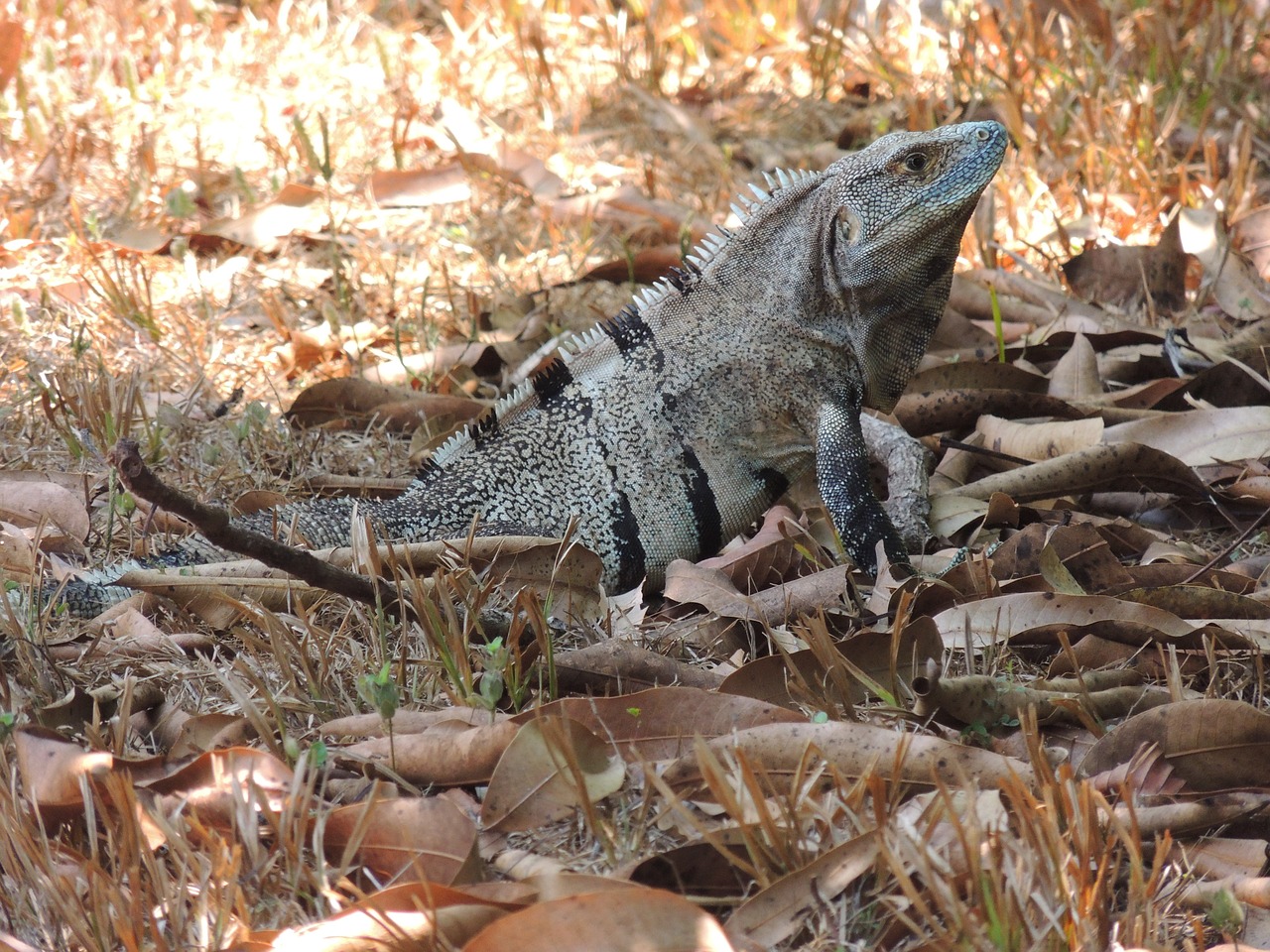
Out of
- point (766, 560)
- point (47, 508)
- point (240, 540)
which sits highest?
point (240, 540)

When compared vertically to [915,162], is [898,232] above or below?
below

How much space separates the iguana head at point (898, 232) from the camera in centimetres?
387

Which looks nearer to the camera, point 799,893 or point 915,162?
point 799,893

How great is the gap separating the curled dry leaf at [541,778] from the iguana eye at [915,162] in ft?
7.39

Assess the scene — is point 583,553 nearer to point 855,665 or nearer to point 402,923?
point 855,665

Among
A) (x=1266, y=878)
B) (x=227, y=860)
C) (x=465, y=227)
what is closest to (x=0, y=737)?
(x=227, y=860)

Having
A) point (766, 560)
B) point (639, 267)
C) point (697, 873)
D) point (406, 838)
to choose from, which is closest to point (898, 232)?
point (766, 560)

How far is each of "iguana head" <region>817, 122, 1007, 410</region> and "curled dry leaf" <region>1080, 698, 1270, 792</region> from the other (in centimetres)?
184

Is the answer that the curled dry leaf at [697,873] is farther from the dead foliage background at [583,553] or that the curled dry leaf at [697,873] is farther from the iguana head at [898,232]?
the iguana head at [898,232]

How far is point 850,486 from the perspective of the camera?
12.5ft

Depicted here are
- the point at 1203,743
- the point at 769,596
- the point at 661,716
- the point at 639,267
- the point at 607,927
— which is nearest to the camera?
the point at 607,927

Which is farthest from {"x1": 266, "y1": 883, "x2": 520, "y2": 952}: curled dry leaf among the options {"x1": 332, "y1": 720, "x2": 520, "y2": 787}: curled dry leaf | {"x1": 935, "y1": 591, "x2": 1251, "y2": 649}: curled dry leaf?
{"x1": 935, "y1": 591, "x2": 1251, "y2": 649}: curled dry leaf

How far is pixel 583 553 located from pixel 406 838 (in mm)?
1199

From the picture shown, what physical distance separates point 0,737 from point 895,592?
201 centimetres
